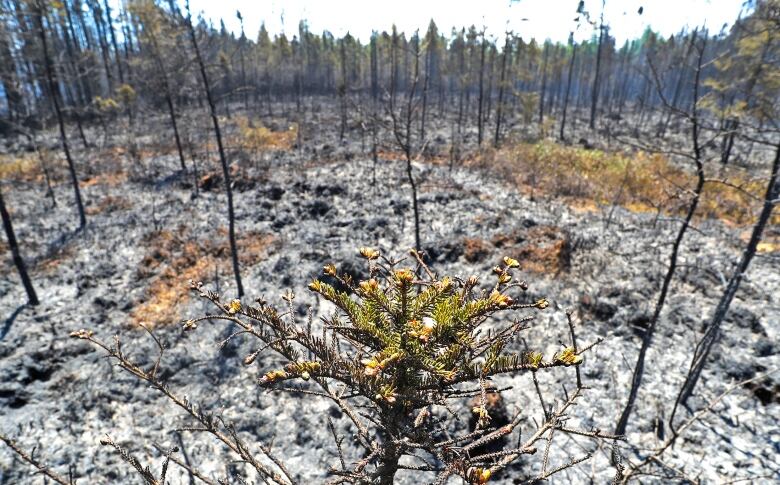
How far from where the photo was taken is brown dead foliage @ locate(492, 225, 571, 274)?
10219 millimetres

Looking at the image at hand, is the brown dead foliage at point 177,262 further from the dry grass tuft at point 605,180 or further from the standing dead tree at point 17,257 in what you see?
the dry grass tuft at point 605,180

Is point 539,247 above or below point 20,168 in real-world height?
below

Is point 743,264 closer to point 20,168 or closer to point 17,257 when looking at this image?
point 17,257

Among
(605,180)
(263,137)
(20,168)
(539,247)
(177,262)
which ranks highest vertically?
(263,137)

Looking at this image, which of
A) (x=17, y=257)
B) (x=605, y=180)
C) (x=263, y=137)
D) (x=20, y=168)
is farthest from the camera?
(x=263, y=137)

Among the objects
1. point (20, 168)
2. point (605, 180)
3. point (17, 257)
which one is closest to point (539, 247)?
point (605, 180)

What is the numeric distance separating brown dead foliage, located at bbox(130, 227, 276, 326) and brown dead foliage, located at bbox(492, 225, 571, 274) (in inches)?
276

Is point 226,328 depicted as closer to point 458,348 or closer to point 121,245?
point 121,245

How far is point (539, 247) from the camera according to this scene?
10.8m

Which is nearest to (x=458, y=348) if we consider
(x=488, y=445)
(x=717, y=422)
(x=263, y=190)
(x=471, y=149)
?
(x=488, y=445)

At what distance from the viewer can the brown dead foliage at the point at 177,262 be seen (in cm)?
911

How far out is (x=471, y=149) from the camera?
2442 cm

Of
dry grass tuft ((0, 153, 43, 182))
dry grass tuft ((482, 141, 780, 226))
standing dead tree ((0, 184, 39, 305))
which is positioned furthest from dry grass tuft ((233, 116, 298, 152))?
standing dead tree ((0, 184, 39, 305))

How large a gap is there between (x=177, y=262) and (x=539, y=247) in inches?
388
